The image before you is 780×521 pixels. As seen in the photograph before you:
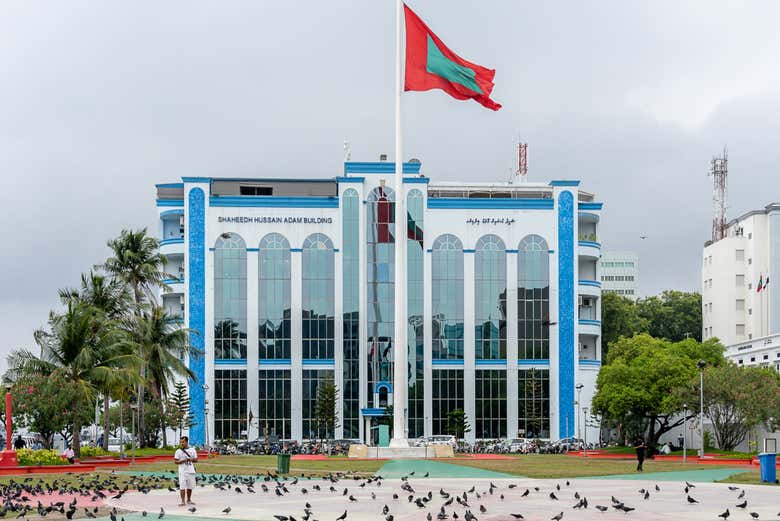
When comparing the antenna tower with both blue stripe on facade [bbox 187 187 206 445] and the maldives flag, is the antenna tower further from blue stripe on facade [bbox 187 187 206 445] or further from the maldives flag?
the maldives flag

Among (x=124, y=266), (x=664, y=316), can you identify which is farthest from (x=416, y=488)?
(x=664, y=316)

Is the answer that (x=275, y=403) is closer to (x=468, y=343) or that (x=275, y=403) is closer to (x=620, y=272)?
(x=468, y=343)

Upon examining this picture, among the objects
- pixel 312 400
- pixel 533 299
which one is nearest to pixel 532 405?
pixel 533 299

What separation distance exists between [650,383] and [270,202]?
33.3 m

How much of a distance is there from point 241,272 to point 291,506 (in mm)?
65406

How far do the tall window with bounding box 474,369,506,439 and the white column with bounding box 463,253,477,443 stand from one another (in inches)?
17.1

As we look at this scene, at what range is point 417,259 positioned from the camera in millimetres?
92312

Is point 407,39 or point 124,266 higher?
point 407,39

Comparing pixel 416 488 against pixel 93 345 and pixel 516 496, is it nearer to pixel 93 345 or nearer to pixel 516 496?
pixel 516 496

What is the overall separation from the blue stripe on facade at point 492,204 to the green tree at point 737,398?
81.3 feet

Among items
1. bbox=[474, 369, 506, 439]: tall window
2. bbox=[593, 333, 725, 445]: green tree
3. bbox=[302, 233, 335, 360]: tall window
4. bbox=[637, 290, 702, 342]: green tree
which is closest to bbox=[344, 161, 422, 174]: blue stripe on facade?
bbox=[302, 233, 335, 360]: tall window

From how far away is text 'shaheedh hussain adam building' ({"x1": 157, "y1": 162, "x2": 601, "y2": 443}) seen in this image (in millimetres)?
90875

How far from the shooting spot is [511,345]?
3642 inches

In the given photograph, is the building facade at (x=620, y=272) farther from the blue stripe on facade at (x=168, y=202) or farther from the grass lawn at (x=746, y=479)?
the grass lawn at (x=746, y=479)
